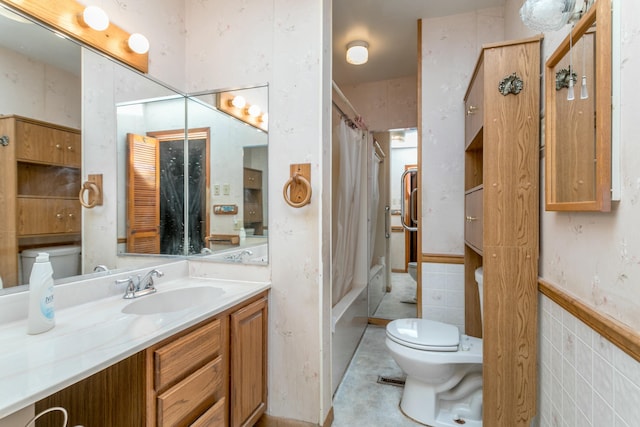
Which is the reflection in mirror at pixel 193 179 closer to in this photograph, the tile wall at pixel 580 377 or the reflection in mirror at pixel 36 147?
the reflection in mirror at pixel 36 147

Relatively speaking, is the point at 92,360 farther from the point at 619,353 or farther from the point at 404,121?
the point at 404,121

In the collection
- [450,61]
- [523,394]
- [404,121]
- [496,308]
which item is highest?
[450,61]

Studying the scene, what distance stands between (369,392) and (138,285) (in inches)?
60.4

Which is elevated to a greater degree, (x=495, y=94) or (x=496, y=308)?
(x=495, y=94)

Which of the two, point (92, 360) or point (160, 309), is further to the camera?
point (160, 309)

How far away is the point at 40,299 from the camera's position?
97 centimetres

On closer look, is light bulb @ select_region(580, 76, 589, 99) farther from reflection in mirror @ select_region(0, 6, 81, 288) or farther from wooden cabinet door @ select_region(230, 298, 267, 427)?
reflection in mirror @ select_region(0, 6, 81, 288)

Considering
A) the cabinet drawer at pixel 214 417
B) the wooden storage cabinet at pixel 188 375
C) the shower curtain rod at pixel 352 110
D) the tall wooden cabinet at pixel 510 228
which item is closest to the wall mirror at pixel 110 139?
the wooden storage cabinet at pixel 188 375

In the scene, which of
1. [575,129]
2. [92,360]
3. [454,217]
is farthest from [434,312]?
[92,360]

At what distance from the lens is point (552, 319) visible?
4.32 feet

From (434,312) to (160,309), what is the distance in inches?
73.1

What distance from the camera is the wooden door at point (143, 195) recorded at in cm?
162

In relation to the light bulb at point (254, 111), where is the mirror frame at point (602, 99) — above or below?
below

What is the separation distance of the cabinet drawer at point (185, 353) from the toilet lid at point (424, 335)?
1053 mm
